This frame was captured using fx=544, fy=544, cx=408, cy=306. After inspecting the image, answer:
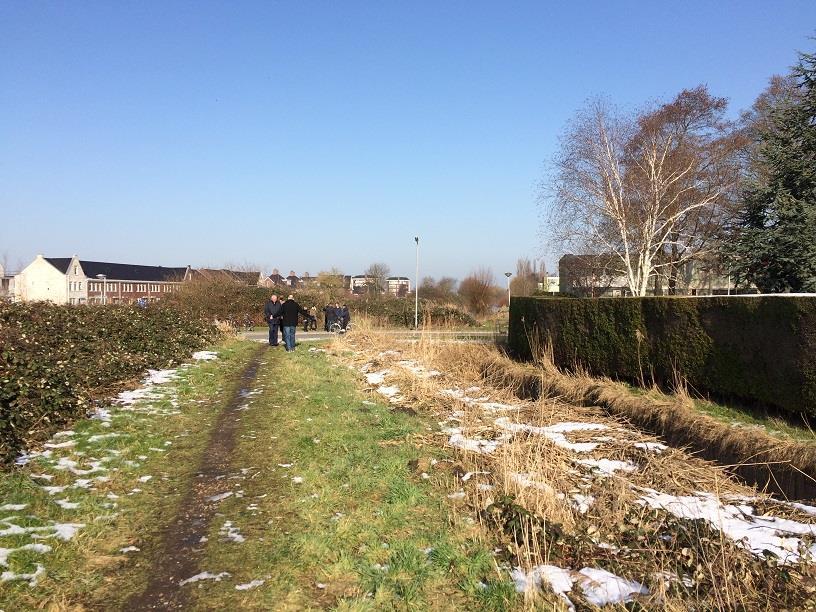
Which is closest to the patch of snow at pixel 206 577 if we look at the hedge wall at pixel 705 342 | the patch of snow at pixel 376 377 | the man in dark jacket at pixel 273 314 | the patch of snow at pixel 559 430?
the patch of snow at pixel 559 430

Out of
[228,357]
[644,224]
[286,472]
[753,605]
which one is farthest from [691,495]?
[644,224]

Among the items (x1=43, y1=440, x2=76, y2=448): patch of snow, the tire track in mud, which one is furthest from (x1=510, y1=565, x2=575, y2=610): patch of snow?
(x1=43, y1=440, x2=76, y2=448): patch of snow

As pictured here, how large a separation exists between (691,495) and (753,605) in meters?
2.12

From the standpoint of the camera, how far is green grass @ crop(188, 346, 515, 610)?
326cm

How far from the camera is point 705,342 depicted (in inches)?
325

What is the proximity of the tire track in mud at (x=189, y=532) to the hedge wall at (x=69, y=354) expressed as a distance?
1.67 metres

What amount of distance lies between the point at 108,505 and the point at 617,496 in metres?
4.26

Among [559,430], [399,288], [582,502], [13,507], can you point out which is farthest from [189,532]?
[399,288]

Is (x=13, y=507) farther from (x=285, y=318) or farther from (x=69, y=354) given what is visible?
(x=285, y=318)

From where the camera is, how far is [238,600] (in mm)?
3123

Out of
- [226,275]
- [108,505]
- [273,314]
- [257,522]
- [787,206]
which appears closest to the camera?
[257,522]

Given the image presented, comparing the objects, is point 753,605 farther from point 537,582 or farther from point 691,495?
point 691,495

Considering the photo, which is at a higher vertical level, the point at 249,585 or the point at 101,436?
the point at 101,436

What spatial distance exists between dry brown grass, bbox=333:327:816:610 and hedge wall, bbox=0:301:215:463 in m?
4.18
